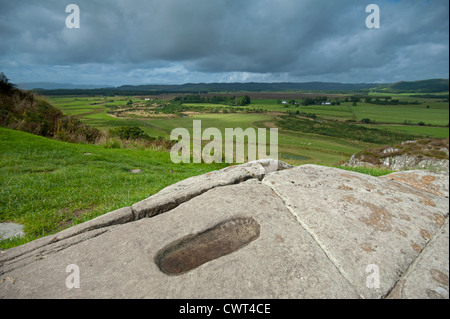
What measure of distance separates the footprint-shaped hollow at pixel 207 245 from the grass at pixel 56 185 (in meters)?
3.12

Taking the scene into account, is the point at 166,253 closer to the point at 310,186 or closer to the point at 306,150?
the point at 310,186

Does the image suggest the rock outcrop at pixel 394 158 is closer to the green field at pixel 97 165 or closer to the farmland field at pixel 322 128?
the green field at pixel 97 165

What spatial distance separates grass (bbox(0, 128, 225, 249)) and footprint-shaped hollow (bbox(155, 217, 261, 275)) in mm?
3118

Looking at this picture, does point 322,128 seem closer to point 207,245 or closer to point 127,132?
point 127,132

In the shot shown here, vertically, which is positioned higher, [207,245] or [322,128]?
[322,128]

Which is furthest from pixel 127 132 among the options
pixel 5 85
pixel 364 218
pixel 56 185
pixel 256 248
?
pixel 364 218

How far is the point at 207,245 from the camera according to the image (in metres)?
3.64

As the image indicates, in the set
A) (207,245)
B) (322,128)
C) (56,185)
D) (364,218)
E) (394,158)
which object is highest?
(322,128)

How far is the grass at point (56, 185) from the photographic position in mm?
5543

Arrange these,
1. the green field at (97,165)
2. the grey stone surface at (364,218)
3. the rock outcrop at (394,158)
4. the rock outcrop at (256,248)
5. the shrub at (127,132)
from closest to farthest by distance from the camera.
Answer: the rock outcrop at (256,248)
the grey stone surface at (364,218)
the rock outcrop at (394,158)
the green field at (97,165)
the shrub at (127,132)

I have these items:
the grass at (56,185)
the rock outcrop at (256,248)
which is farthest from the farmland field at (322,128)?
the grass at (56,185)

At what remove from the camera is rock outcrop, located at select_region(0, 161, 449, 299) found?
2812 millimetres

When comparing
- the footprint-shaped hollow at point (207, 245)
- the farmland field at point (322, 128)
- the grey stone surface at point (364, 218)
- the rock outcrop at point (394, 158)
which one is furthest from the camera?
the farmland field at point (322, 128)

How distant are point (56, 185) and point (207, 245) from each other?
626 centimetres
